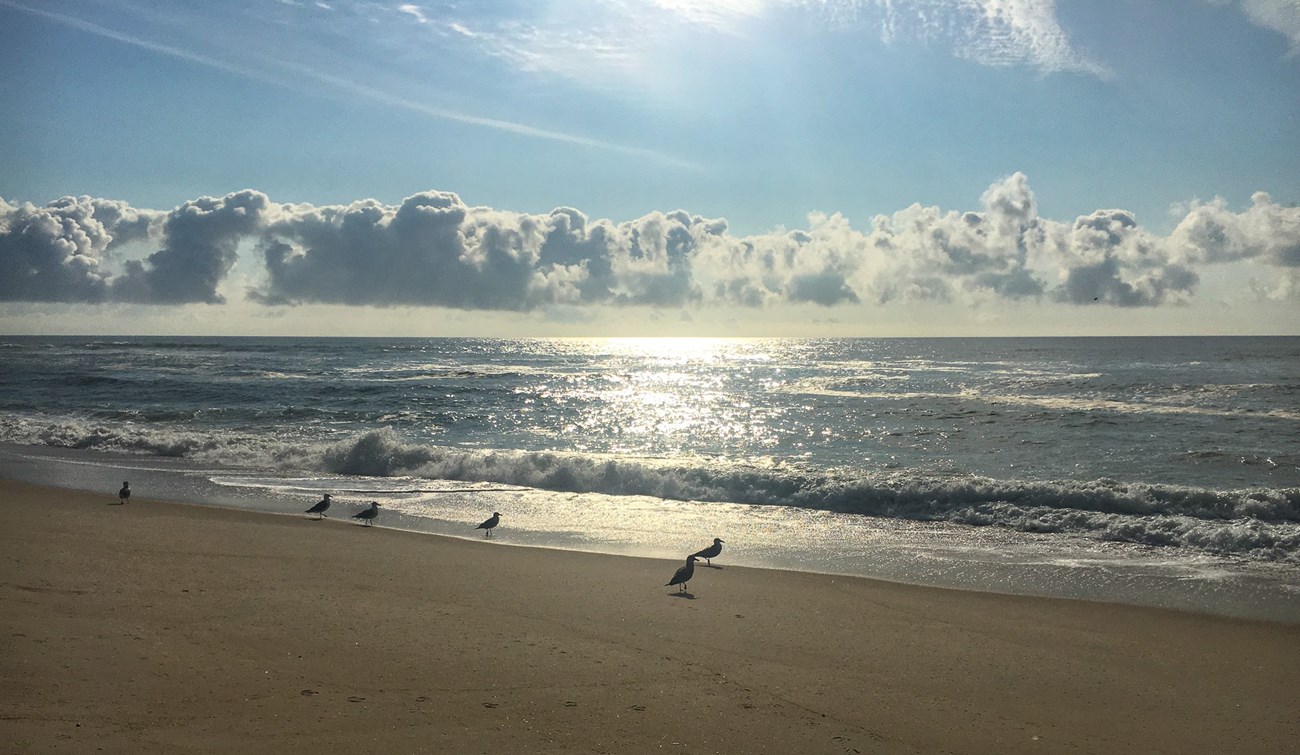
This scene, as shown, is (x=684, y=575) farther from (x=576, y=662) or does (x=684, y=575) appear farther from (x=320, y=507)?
(x=320, y=507)

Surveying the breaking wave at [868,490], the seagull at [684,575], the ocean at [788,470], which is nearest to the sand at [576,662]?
the seagull at [684,575]

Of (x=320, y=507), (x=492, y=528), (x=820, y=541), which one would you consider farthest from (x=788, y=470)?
(x=320, y=507)

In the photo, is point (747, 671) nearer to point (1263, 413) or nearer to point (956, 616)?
point (956, 616)

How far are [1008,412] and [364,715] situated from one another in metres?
32.6

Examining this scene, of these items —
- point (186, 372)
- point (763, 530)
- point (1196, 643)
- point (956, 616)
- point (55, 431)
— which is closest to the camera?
point (1196, 643)

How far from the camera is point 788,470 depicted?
19.6 meters

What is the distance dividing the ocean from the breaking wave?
2.2 inches

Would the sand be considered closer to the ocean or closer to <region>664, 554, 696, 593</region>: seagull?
<region>664, 554, 696, 593</region>: seagull

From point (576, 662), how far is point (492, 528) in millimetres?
7347

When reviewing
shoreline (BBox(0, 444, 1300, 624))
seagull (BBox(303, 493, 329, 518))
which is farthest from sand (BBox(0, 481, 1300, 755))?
seagull (BBox(303, 493, 329, 518))

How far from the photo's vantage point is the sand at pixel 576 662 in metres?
5.48

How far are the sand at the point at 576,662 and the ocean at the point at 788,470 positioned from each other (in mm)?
1604

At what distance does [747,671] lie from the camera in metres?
6.92

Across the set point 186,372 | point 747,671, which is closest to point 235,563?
point 747,671
